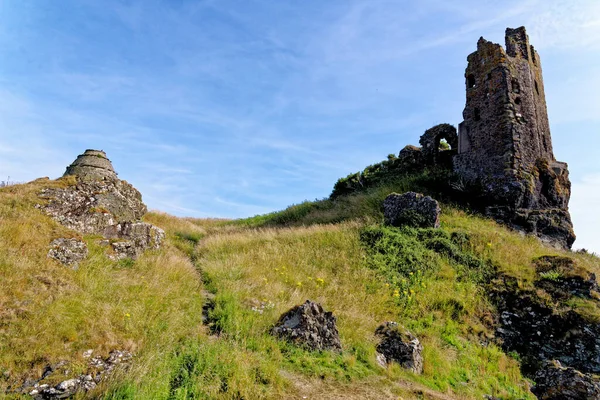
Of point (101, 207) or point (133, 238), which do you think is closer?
point (133, 238)

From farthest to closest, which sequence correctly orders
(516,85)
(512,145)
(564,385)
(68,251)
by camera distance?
1. (516,85)
2. (512,145)
3. (68,251)
4. (564,385)

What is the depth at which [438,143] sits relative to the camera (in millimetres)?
25703

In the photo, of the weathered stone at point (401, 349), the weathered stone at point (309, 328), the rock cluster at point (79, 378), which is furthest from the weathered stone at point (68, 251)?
the weathered stone at point (401, 349)

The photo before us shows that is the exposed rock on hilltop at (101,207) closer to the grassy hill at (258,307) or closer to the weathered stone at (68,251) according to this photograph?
the grassy hill at (258,307)

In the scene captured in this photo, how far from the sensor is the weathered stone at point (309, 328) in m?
7.79

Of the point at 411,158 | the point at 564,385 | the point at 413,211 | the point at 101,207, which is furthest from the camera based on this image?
the point at 411,158

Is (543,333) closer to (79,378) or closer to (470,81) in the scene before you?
(79,378)

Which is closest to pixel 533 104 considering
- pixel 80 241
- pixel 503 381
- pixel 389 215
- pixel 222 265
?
pixel 389 215

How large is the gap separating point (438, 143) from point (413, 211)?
10.7 m

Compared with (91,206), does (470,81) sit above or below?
above

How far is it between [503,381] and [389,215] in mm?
9552

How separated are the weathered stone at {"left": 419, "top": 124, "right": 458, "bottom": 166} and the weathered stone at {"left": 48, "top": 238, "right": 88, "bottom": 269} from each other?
70.4 feet

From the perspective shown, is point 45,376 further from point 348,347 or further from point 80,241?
point 348,347

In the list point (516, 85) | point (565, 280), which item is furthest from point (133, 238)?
point (516, 85)
